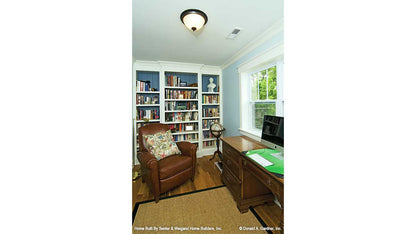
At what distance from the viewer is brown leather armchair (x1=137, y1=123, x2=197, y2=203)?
72.4 inches

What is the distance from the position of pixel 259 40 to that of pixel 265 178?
1.88 meters

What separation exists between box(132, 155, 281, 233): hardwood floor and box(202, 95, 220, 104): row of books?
5.05 feet

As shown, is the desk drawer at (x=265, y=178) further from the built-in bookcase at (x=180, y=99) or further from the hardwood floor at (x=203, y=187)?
the built-in bookcase at (x=180, y=99)

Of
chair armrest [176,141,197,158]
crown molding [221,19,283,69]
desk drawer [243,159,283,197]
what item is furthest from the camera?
chair armrest [176,141,197,158]

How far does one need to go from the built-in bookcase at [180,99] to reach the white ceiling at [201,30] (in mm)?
480

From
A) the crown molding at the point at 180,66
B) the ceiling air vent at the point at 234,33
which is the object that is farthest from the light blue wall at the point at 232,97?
the crown molding at the point at 180,66

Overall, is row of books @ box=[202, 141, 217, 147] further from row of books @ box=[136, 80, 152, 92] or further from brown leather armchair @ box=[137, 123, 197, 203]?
row of books @ box=[136, 80, 152, 92]

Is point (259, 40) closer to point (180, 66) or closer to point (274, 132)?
point (274, 132)

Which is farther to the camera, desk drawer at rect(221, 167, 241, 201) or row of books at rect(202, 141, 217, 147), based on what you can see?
row of books at rect(202, 141, 217, 147)

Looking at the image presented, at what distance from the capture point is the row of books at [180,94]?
328 centimetres

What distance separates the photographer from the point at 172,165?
2000 millimetres

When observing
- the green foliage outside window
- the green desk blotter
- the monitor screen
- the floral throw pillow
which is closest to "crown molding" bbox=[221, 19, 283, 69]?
the green foliage outside window
